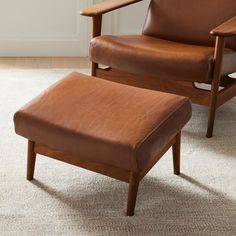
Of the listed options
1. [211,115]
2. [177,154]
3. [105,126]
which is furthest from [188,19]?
[105,126]

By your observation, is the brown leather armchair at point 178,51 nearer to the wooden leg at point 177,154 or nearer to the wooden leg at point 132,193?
the wooden leg at point 177,154

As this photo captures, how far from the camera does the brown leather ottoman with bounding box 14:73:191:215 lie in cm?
197

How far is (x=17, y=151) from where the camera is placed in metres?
2.58

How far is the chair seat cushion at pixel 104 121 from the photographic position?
1.97 metres

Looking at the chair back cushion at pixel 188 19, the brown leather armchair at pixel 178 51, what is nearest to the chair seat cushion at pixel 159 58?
the brown leather armchair at pixel 178 51

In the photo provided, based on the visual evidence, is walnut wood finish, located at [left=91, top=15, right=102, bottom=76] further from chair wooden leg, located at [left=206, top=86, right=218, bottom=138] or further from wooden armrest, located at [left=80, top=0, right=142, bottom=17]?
chair wooden leg, located at [left=206, top=86, right=218, bottom=138]

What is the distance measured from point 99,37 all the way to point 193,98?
1.97ft

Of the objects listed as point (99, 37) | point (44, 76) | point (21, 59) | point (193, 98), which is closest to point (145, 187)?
point (193, 98)

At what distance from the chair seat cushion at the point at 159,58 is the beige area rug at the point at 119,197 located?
0.35 meters

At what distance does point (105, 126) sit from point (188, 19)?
1.27 meters

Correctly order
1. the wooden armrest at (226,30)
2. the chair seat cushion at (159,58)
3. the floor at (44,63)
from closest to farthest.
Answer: the wooden armrest at (226,30), the chair seat cushion at (159,58), the floor at (44,63)

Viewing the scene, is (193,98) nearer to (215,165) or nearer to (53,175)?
(215,165)

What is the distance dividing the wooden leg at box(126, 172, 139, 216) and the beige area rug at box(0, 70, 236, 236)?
0.11 feet

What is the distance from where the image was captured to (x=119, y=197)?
2.24 meters
